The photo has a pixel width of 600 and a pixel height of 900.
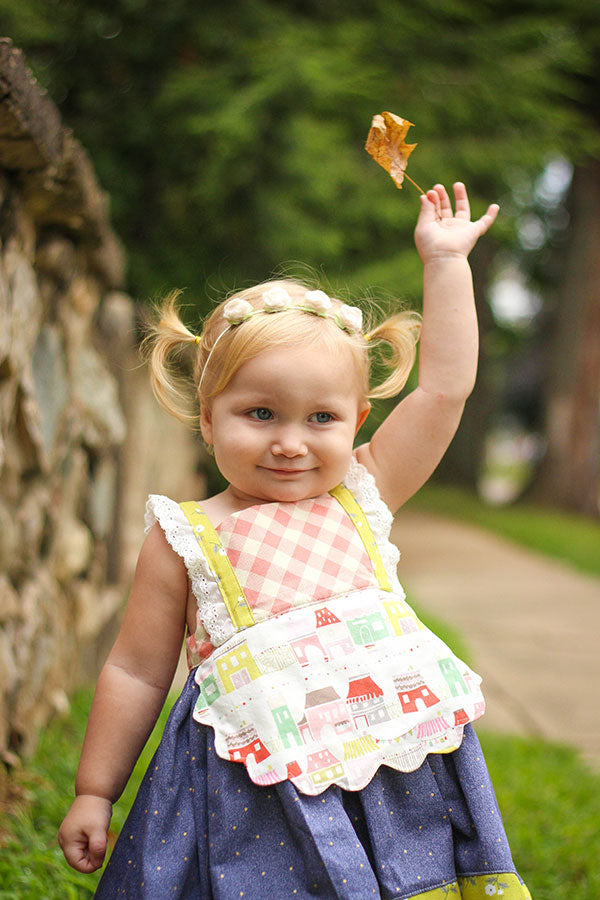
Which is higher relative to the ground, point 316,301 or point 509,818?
point 316,301

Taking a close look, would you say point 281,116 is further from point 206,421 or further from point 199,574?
point 199,574

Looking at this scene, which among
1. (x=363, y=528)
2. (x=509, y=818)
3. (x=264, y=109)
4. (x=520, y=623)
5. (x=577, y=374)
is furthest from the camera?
(x=577, y=374)

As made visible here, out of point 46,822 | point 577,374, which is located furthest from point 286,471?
point 577,374

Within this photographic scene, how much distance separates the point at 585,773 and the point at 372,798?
189 centimetres

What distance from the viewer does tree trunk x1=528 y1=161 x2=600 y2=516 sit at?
11.5 meters

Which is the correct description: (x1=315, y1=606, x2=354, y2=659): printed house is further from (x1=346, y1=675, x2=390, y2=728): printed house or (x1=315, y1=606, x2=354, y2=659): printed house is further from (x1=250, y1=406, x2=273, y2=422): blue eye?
(x1=250, y1=406, x2=273, y2=422): blue eye

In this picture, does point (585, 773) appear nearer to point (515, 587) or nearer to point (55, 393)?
point (55, 393)

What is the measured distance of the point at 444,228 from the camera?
155 centimetres

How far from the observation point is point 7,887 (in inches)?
69.8

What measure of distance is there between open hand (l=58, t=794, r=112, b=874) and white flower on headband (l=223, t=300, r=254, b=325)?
787 millimetres

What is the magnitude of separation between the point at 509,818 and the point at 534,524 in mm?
8247

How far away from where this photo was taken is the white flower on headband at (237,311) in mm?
1437

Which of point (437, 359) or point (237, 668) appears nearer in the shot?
point (237, 668)

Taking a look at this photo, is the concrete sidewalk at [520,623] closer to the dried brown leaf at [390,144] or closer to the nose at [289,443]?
the nose at [289,443]
